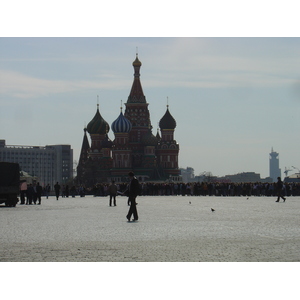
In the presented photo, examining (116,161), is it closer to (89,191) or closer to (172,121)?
(172,121)

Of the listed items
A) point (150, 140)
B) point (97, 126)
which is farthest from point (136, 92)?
point (150, 140)

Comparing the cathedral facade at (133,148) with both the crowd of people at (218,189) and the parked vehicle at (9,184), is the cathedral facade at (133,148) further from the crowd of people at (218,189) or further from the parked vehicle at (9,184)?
the parked vehicle at (9,184)

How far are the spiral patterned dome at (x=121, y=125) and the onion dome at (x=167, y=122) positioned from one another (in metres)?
8.04

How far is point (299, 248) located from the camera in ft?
43.9

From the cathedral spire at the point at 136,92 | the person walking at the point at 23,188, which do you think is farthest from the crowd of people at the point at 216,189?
the cathedral spire at the point at 136,92

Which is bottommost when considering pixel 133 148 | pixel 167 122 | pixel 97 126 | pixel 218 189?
pixel 218 189

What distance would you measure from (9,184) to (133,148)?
112 metres

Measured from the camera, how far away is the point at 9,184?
37.5m

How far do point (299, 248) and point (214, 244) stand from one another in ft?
5.52

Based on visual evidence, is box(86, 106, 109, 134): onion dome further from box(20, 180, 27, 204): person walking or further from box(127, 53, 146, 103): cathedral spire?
box(20, 180, 27, 204): person walking

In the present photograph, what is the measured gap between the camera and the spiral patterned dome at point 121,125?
148m

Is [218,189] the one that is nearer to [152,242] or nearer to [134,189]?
[134,189]

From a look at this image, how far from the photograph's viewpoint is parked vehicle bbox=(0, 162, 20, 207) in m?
37.0

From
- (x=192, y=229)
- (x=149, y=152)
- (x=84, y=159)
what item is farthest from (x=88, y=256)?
(x=84, y=159)
